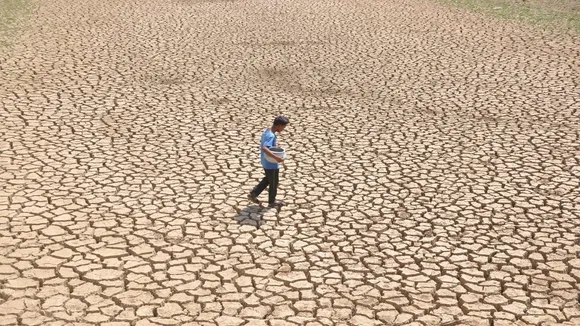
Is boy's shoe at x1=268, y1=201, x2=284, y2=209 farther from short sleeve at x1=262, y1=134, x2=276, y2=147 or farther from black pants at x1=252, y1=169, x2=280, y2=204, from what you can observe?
short sleeve at x1=262, y1=134, x2=276, y2=147

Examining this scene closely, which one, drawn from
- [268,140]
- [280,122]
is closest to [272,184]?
[268,140]

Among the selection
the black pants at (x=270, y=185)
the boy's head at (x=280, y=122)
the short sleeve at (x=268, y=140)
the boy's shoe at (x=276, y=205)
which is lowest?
the boy's shoe at (x=276, y=205)

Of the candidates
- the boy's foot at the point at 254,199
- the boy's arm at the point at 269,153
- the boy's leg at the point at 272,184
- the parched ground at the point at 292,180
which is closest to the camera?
the parched ground at the point at 292,180

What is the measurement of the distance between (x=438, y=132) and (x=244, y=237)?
420 centimetres

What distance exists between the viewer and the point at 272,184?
748 cm

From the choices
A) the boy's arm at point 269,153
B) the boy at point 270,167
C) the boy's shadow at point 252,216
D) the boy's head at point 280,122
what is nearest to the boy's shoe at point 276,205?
the boy at point 270,167

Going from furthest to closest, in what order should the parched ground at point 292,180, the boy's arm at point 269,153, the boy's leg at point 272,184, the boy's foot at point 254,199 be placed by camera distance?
the boy's foot at point 254,199 → the boy's leg at point 272,184 → the boy's arm at point 269,153 → the parched ground at point 292,180

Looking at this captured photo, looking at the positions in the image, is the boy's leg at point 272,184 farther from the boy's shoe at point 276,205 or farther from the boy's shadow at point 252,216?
the boy's shadow at point 252,216

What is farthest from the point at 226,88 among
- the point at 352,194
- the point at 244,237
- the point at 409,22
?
the point at 409,22

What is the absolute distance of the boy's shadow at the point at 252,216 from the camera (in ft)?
23.8

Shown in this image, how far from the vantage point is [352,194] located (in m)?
8.01

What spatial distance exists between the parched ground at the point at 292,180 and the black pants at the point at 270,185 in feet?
0.56

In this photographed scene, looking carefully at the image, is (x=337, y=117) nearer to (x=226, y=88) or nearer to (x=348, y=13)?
(x=226, y=88)

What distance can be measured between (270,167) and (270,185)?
230 millimetres
